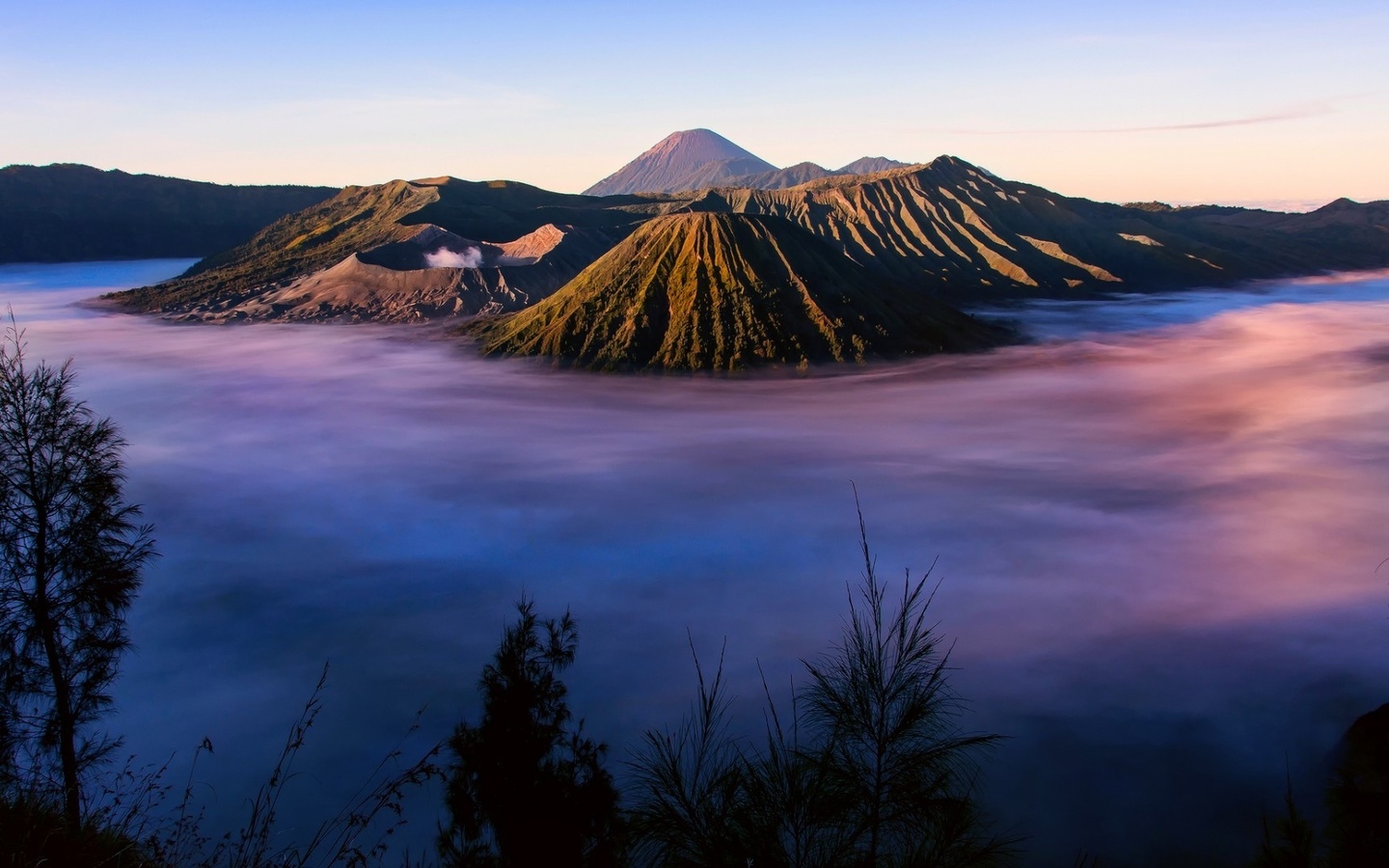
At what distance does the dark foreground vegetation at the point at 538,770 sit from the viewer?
8422 millimetres

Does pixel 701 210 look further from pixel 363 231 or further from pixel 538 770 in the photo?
pixel 538 770

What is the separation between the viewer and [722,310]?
274 ft

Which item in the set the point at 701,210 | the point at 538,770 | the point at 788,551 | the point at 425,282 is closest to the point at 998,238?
the point at 701,210

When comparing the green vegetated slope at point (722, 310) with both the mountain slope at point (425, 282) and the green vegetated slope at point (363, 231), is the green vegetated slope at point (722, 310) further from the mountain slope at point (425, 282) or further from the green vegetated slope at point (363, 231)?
the green vegetated slope at point (363, 231)

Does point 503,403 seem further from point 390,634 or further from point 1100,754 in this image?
point 1100,754

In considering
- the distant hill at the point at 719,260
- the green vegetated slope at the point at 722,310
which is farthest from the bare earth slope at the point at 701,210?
the green vegetated slope at the point at 722,310

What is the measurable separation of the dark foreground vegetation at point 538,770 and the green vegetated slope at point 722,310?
58.9 m

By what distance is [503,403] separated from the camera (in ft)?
251

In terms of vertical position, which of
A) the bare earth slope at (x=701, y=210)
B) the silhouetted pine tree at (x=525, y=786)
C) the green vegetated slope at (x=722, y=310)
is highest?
the bare earth slope at (x=701, y=210)

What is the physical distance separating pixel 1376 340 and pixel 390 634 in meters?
127

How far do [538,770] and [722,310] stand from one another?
234 ft

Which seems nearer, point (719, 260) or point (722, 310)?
point (722, 310)

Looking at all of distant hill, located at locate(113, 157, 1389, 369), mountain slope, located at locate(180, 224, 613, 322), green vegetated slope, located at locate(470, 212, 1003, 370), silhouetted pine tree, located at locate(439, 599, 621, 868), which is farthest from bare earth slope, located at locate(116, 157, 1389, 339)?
silhouetted pine tree, located at locate(439, 599, 621, 868)

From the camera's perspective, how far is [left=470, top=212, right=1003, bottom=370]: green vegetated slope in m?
82.1
